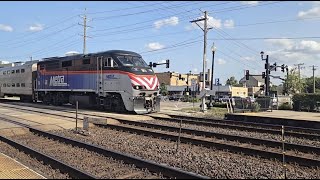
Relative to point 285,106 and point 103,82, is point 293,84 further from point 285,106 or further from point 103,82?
point 103,82

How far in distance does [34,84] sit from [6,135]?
19.5 metres

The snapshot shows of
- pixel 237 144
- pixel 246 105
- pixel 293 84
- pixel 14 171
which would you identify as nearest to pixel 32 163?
pixel 14 171

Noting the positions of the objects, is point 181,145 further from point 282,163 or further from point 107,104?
point 107,104

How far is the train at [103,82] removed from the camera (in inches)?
829

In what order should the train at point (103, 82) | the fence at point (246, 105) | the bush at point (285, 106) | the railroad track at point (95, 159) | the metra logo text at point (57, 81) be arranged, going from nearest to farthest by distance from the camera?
the railroad track at point (95, 159), the train at point (103, 82), the fence at point (246, 105), the metra logo text at point (57, 81), the bush at point (285, 106)

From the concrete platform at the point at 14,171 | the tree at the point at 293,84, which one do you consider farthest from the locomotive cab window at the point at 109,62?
the tree at the point at 293,84

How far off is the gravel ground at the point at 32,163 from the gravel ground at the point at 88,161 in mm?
509

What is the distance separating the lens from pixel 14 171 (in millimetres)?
7586

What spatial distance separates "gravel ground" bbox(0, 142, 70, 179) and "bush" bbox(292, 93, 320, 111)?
1011 inches

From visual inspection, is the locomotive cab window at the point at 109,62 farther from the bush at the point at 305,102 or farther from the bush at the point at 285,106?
the bush at the point at 285,106

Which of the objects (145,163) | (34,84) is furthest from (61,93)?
(145,163)

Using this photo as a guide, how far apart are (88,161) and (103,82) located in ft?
45.9

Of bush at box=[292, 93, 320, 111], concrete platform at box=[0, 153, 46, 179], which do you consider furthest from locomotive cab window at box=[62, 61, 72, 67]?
bush at box=[292, 93, 320, 111]

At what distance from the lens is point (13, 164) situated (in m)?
8.27
